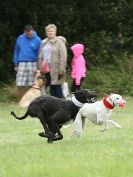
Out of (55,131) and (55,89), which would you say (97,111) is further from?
(55,89)

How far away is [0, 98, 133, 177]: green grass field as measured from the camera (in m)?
7.99

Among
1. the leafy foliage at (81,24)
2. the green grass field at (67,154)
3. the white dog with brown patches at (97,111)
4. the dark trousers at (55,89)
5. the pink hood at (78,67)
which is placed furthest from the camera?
the leafy foliage at (81,24)

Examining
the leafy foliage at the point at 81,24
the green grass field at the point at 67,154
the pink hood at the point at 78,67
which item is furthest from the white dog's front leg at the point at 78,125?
the leafy foliage at the point at 81,24

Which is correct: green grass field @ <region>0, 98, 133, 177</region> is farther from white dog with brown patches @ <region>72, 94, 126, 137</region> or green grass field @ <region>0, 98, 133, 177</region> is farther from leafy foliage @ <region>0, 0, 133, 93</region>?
leafy foliage @ <region>0, 0, 133, 93</region>

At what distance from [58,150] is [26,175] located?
78.0 inches

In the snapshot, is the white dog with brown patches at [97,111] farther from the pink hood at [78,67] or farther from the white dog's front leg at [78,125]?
the pink hood at [78,67]

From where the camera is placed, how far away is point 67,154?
9.31m

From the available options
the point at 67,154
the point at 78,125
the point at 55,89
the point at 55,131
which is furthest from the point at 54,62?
the point at 67,154

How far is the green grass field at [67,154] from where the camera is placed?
7.99m

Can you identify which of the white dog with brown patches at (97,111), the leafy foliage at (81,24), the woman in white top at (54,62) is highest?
the white dog with brown patches at (97,111)

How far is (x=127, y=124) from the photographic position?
527 inches

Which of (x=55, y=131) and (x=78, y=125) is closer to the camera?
(x=78, y=125)

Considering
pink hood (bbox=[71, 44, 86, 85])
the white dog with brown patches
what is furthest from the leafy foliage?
the white dog with brown patches

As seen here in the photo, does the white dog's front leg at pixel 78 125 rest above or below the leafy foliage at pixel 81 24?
above
